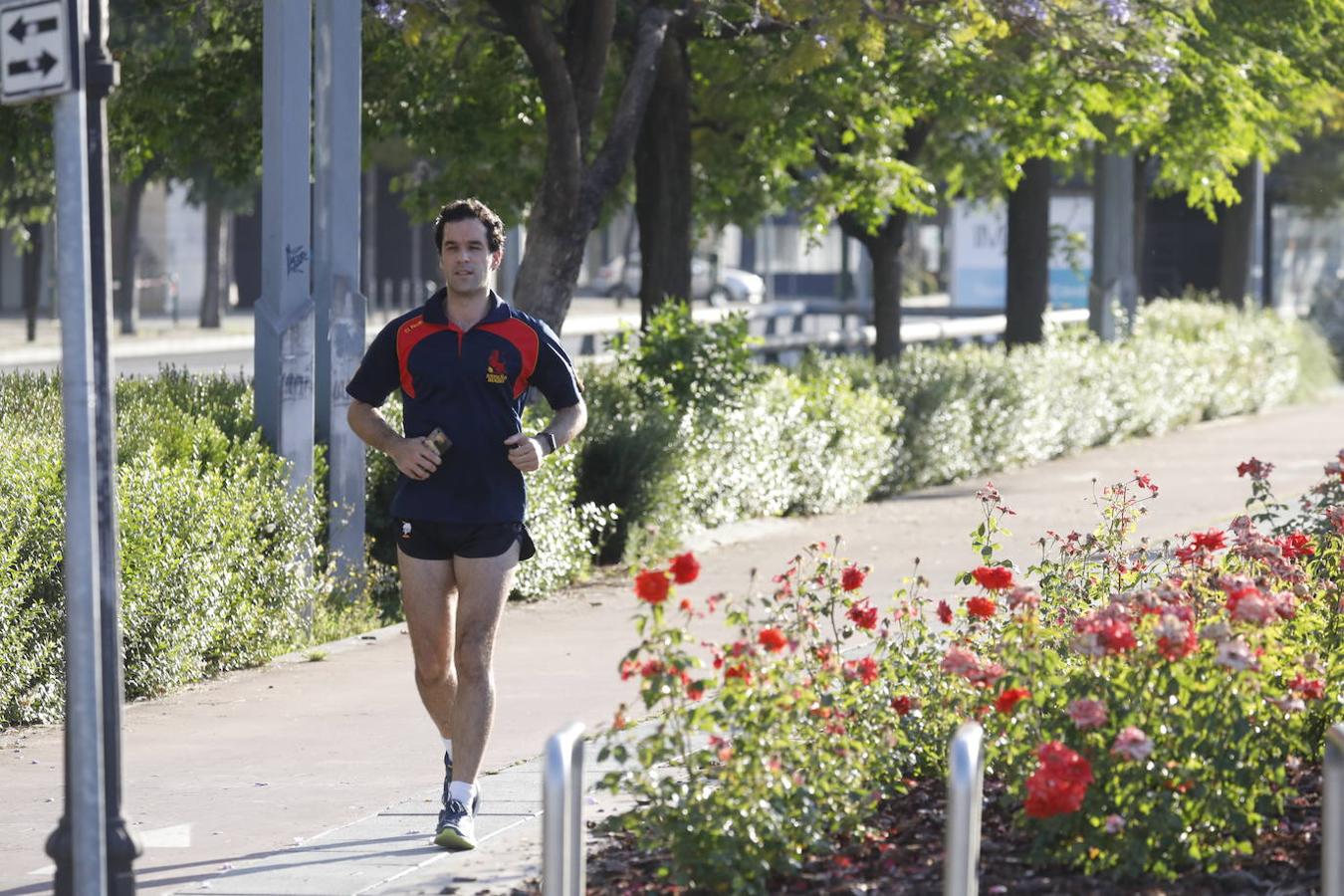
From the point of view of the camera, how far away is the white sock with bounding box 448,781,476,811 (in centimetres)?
611

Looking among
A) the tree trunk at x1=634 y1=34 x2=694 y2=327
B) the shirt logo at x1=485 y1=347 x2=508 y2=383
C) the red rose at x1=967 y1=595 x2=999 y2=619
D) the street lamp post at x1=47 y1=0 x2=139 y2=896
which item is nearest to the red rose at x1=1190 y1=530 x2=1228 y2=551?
the red rose at x1=967 y1=595 x2=999 y2=619

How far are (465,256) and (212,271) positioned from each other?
37110 mm

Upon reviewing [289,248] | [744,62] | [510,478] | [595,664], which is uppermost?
[744,62]

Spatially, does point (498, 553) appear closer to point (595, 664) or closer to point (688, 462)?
point (595, 664)

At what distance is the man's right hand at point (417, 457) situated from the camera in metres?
6.08

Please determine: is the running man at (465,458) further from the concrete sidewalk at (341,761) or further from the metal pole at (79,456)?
the metal pole at (79,456)

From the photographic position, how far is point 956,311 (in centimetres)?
4862

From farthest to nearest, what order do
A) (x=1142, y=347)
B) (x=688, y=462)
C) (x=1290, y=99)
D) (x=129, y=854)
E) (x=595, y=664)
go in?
(x=1142, y=347) < (x=1290, y=99) < (x=688, y=462) < (x=595, y=664) < (x=129, y=854)

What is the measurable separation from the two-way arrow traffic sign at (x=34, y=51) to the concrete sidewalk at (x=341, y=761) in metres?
2.20

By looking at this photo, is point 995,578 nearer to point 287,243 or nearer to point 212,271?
point 287,243

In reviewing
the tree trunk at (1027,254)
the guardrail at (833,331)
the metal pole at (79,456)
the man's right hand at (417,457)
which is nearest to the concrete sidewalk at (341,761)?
the man's right hand at (417,457)

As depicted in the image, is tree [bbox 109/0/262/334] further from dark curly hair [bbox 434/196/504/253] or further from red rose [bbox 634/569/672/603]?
red rose [bbox 634/569/672/603]

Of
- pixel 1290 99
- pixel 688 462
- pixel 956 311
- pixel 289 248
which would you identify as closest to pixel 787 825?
pixel 289 248

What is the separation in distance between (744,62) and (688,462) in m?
4.42
